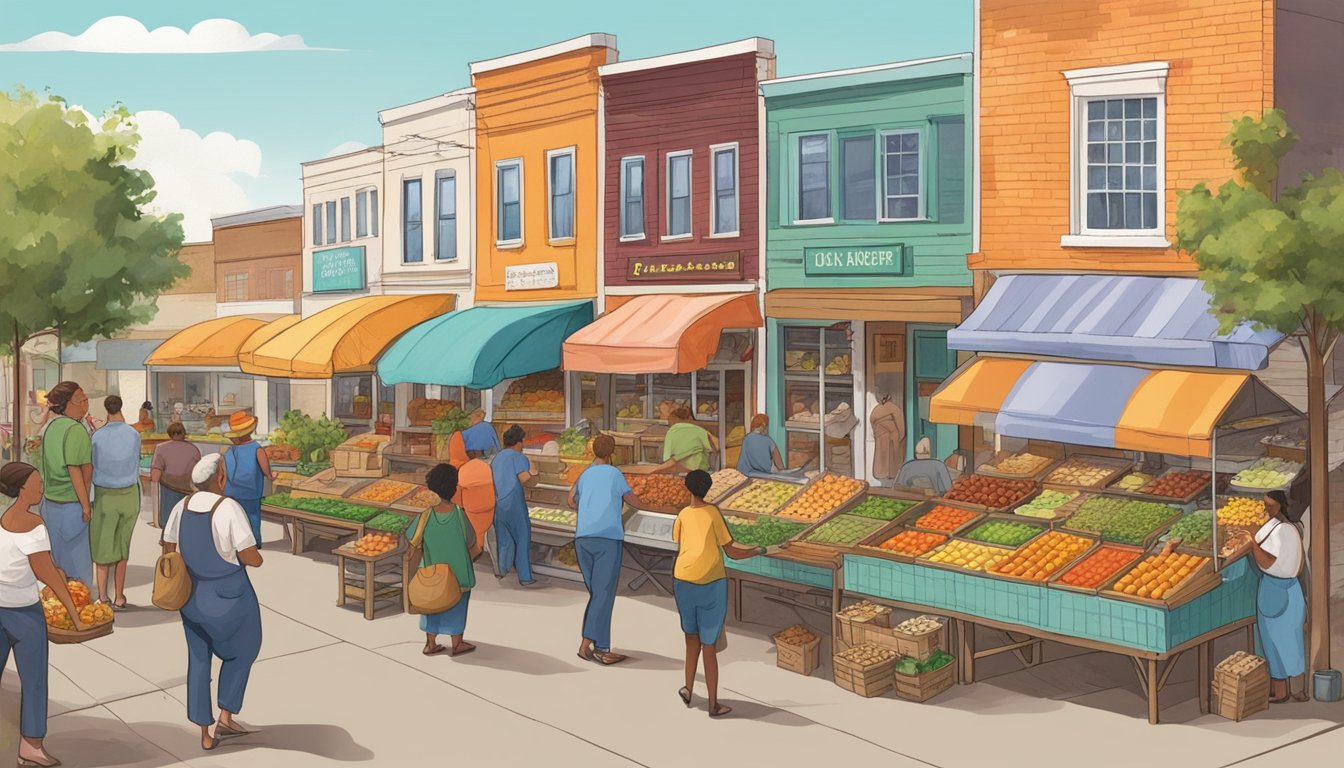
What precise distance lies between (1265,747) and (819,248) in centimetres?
1155

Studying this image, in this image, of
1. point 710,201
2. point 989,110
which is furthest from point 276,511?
point 989,110

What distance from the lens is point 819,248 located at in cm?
2059

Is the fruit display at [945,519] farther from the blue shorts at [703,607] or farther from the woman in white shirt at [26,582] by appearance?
the woman in white shirt at [26,582]

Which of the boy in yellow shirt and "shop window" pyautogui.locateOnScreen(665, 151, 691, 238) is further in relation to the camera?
"shop window" pyautogui.locateOnScreen(665, 151, 691, 238)

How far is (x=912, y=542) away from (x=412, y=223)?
59.0 ft

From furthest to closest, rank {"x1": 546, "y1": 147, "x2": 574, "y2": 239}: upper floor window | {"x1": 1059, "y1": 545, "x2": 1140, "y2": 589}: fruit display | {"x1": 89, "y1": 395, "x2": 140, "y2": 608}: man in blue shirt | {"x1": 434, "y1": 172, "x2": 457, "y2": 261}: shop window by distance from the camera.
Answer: {"x1": 434, "y1": 172, "x2": 457, "y2": 261}: shop window, {"x1": 546, "y1": 147, "x2": 574, "y2": 239}: upper floor window, {"x1": 89, "y1": 395, "x2": 140, "y2": 608}: man in blue shirt, {"x1": 1059, "y1": 545, "x2": 1140, "y2": 589}: fruit display

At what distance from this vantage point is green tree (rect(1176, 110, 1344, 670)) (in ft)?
37.8

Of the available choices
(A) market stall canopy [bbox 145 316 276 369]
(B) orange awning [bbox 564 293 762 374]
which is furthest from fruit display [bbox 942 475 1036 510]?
(A) market stall canopy [bbox 145 316 276 369]

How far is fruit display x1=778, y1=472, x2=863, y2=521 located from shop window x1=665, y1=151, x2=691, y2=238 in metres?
8.41

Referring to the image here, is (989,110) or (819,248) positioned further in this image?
(819,248)

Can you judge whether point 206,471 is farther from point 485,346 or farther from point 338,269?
point 338,269

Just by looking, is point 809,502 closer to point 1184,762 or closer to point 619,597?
point 619,597

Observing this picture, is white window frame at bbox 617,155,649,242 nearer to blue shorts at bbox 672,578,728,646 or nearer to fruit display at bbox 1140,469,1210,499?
fruit display at bbox 1140,469,1210,499

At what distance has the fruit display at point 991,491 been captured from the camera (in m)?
13.9
